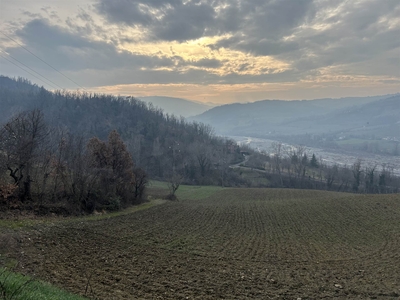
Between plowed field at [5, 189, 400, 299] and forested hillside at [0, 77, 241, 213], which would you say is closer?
plowed field at [5, 189, 400, 299]

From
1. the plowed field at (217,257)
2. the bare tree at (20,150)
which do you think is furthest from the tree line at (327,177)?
the bare tree at (20,150)

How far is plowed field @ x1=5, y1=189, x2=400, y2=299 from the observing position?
516 inches

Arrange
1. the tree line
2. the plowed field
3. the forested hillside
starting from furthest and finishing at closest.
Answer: the tree line → the forested hillside → the plowed field

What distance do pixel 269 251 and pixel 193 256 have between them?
6.49 metres

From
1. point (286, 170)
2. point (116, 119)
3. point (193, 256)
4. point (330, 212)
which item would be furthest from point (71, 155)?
point (116, 119)

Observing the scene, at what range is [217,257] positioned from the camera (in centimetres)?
1925

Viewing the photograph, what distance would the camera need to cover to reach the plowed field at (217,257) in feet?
43.0

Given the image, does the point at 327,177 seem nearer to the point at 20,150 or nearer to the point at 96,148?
the point at 96,148

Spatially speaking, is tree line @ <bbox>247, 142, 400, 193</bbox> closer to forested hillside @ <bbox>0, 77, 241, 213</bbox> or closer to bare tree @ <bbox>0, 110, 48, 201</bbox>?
forested hillside @ <bbox>0, 77, 241, 213</bbox>

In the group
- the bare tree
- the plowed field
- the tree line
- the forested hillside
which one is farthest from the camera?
the tree line

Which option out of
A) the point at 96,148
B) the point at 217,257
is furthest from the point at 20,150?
the point at 217,257

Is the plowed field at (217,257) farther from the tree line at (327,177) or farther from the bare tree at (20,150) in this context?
the tree line at (327,177)

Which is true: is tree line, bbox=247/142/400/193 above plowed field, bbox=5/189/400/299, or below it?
above

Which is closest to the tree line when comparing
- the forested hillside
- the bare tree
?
the forested hillside
